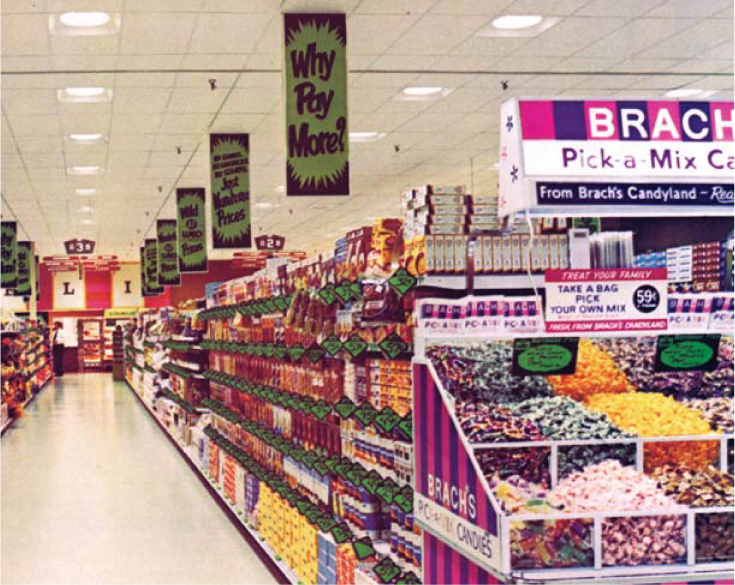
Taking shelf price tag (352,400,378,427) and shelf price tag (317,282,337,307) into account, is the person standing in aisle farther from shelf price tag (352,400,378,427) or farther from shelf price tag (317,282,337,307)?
shelf price tag (352,400,378,427)

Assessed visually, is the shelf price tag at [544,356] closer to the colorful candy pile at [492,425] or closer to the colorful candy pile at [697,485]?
the colorful candy pile at [492,425]

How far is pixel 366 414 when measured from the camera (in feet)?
15.0

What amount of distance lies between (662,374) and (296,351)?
111 inches

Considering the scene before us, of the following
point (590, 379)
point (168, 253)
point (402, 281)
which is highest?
point (168, 253)

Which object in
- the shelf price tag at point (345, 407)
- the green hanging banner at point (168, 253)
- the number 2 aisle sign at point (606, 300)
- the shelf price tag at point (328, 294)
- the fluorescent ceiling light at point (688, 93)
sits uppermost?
the fluorescent ceiling light at point (688, 93)

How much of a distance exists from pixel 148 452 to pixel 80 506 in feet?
12.6

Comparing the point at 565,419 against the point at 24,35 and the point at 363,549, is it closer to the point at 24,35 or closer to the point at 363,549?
the point at 363,549

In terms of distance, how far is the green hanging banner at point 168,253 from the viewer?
16984 mm

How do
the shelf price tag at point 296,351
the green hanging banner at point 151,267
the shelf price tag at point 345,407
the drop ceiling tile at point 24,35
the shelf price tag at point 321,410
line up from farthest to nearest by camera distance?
the green hanging banner at point 151,267 → the drop ceiling tile at point 24,35 → the shelf price tag at point 296,351 → the shelf price tag at point 321,410 → the shelf price tag at point 345,407

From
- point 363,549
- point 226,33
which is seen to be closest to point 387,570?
point 363,549

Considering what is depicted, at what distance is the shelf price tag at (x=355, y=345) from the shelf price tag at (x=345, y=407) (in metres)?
0.28

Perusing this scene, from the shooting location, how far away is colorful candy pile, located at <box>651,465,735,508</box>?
2.96m

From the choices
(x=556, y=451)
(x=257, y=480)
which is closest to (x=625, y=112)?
(x=556, y=451)

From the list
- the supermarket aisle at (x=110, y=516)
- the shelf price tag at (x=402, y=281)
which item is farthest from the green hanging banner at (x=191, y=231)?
the shelf price tag at (x=402, y=281)
